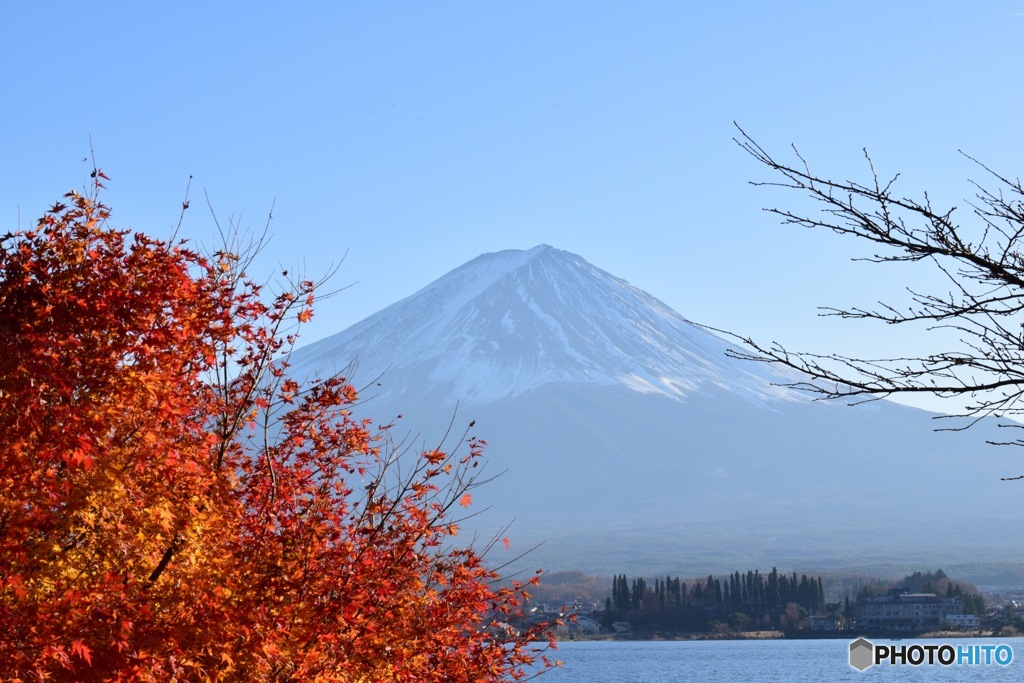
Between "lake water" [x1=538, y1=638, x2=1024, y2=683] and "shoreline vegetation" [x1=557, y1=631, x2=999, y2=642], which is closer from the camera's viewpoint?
"lake water" [x1=538, y1=638, x2=1024, y2=683]

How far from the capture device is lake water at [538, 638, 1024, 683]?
298ft

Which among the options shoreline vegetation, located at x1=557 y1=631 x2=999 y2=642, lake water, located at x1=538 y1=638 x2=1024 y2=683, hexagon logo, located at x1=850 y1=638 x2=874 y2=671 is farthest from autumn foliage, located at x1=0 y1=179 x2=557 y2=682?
shoreline vegetation, located at x1=557 y1=631 x2=999 y2=642

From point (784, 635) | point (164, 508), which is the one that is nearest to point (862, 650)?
point (164, 508)

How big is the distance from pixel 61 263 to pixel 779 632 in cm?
14534

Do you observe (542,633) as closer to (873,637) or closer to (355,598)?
→ (355,598)

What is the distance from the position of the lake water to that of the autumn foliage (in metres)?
77.3

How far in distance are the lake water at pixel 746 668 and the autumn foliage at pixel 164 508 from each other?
7731 cm

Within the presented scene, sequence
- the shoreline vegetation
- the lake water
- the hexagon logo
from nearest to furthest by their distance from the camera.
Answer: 1. the hexagon logo
2. the lake water
3. the shoreline vegetation

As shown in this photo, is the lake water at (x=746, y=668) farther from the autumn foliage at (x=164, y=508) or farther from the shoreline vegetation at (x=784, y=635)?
the autumn foliage at (x=164, y=508)

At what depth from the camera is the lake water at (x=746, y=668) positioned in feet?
298

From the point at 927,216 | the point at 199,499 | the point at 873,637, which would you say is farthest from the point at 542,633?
the point at 873,637

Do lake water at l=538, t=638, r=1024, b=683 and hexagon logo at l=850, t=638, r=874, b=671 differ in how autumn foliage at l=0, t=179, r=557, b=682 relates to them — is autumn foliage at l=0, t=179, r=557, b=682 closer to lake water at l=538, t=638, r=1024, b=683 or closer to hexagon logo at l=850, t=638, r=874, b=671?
hexagon logo at l=850, t=638, r=874, b=671

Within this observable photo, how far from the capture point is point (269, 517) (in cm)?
1095

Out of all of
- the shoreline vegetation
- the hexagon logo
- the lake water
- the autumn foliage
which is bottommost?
the lake water
